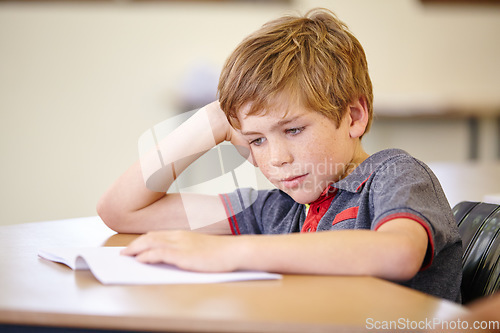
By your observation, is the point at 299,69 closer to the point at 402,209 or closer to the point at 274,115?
the point at 274,115

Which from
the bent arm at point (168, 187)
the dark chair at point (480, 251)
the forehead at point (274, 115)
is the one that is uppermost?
the forehead at point (274, 115)

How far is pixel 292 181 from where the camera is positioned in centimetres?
98

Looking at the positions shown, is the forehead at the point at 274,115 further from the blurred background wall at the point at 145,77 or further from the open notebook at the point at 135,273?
the blurred background wall at the point at 145,77

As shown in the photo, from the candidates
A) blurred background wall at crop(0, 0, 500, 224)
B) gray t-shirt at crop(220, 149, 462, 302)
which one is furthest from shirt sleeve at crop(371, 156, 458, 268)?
blurred background wall at crop(0, 0, 500, 224)

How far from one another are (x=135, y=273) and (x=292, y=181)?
16.7 inches

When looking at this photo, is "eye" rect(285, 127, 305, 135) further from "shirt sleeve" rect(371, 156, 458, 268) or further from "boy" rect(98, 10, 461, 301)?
"shirt sleeve" rect(371, 156, 458, 268)

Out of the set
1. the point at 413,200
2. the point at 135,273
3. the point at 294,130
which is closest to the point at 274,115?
the point at 294,130

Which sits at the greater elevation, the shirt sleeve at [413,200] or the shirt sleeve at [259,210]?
the shirt sleeve at [413,200]

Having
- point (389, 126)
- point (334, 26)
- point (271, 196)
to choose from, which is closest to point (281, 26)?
point (334, 26)

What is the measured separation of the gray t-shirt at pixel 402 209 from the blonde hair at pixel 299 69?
142mm

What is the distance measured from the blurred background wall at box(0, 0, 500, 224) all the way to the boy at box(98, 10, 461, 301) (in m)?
2.68

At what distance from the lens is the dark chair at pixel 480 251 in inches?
35.8

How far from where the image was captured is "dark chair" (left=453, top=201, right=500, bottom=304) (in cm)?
91

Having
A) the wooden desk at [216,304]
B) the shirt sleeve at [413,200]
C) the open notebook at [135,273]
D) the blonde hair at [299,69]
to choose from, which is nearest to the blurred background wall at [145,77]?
the blonde hair at [299,69]
